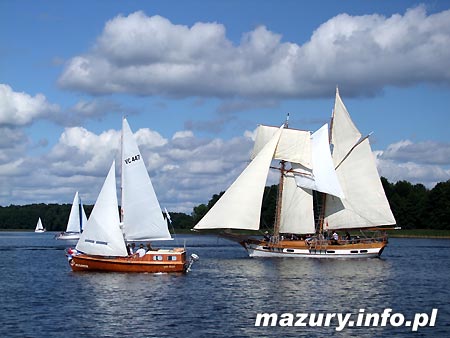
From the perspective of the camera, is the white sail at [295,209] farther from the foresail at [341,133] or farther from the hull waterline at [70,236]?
the hull waterline at [70,236]

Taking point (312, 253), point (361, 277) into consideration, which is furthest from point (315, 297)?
point (312, 253)

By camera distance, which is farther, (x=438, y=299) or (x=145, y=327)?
(x=438, y=299)

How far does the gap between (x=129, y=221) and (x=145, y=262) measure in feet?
11.8

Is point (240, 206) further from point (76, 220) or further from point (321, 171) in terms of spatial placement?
point (76, 220)

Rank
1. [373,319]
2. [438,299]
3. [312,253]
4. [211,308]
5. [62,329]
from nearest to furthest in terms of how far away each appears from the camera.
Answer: [62,329], [373,319], [211,308], [438,299], [312,253]

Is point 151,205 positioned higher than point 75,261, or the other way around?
point 151,205

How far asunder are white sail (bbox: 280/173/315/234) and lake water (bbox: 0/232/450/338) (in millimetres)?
14323

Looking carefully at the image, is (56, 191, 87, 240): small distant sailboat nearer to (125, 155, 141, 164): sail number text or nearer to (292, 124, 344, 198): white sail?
(292, 124, 344, 198): white sail

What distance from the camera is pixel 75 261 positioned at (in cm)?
6831

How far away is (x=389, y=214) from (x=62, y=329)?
5960 centimetres

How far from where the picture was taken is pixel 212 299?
51281mm

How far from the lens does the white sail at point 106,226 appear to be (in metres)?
64.4

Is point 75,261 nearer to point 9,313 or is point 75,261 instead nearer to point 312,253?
point 9,313

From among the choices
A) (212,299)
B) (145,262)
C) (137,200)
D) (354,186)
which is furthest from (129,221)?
(354,186)
